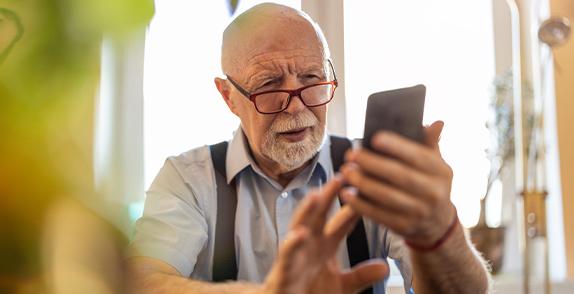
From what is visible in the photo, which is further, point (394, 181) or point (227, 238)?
point (227, 238)

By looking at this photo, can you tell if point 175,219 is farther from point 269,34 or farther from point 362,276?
point 362,276

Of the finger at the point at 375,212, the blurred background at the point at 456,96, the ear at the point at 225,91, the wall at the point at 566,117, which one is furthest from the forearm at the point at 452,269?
the wall at the point at 566,117

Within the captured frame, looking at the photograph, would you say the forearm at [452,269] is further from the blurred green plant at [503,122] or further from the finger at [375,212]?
the blurred green plant at [503,122]

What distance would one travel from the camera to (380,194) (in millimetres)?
420

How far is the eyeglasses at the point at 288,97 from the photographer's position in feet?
3.89

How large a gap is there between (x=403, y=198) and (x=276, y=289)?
15cm

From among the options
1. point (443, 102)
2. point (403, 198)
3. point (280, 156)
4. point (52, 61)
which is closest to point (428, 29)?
point (443, 102)

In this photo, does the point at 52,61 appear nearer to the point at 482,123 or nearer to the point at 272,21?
the point at 272,21

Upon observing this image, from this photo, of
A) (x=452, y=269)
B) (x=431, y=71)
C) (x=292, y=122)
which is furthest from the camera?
(x=431, y=71)

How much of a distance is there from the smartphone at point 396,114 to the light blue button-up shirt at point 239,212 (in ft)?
1.90

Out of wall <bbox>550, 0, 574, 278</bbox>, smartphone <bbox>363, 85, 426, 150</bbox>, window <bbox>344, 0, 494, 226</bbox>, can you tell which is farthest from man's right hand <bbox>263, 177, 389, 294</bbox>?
wall <bbox>550, 0, 574, 278</bbox>

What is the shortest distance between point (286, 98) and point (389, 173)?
0.79m

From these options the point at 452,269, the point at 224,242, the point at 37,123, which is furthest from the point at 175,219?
the point at 37,123

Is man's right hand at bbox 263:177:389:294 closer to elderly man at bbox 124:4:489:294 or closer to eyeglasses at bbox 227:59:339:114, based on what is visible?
elderly man at bbox 124:4:489:294
